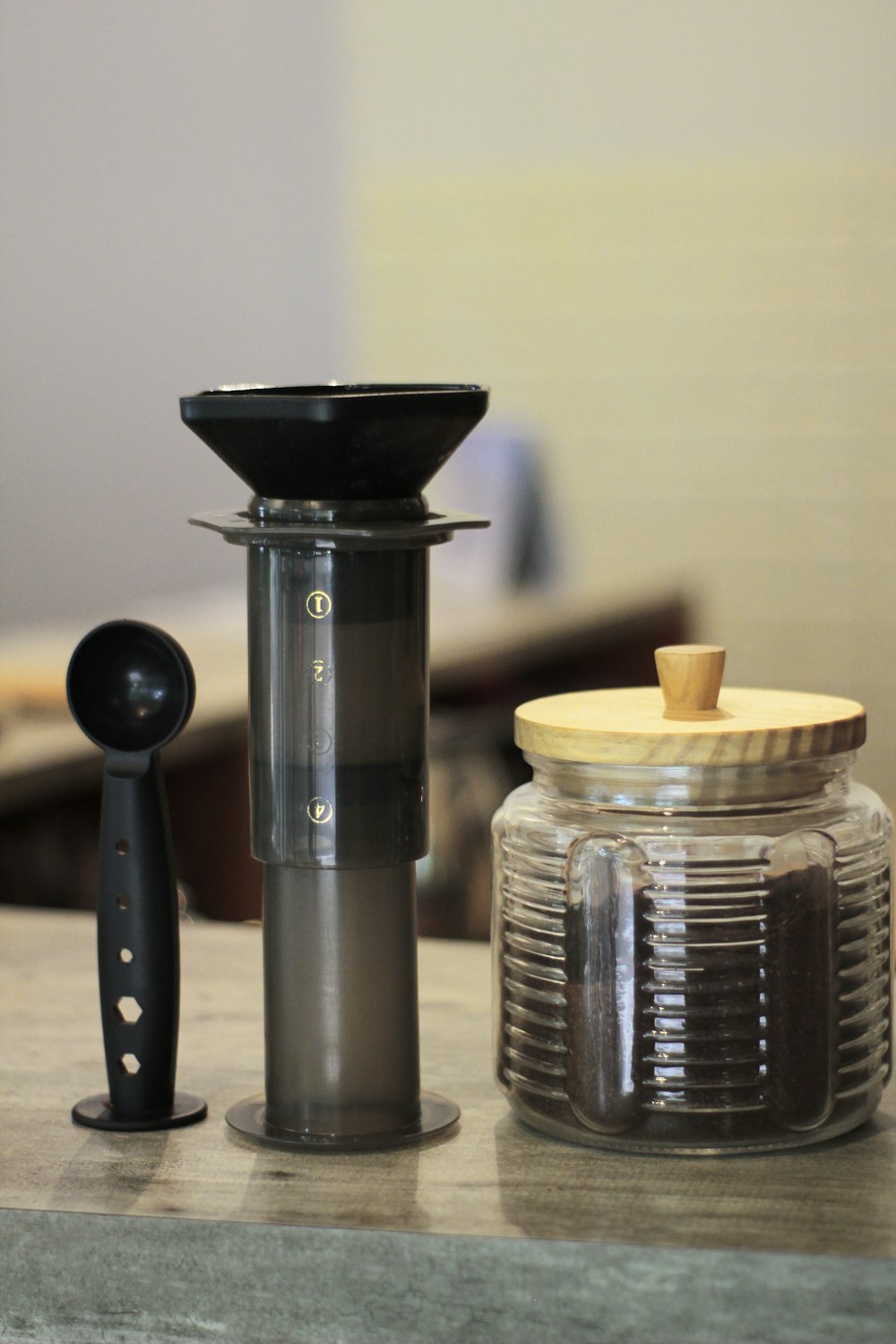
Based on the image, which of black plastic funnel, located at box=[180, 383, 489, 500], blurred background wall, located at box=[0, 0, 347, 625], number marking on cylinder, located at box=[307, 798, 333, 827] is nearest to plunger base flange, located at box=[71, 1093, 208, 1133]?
number marking on cylinder, located at box=[307, 798, 333, 827]

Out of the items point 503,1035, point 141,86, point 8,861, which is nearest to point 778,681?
point 141,86

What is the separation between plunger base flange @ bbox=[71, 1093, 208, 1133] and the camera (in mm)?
713

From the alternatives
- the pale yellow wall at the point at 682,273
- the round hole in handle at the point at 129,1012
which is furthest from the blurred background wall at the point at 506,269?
the round hole in handle at the point at 129,1012

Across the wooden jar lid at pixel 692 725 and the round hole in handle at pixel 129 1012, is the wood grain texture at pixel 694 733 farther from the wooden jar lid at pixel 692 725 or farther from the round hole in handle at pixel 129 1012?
the round hole in handle at pixel 129 1012

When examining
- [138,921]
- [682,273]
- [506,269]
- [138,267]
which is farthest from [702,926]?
[138,267]

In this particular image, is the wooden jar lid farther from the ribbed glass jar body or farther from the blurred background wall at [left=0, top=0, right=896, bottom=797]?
the blurred background wall at [left=0, top=0, right=896, bottom=797]

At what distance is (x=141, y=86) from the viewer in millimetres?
5566

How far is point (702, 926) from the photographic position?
0.64m

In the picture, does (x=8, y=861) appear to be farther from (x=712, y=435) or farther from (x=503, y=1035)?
(x=712, y=435)

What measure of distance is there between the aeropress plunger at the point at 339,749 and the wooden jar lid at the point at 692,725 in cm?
6

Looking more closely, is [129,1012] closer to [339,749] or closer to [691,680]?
[339,749]

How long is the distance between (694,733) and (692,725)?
2 centimetres

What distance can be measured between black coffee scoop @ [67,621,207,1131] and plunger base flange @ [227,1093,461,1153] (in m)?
0.02

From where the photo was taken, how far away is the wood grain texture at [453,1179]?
1.94ft
